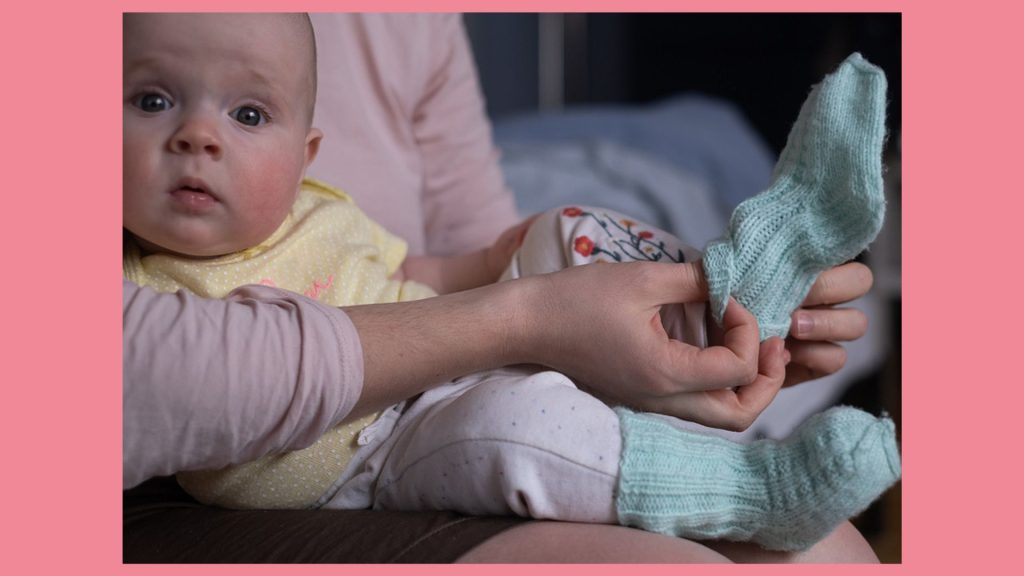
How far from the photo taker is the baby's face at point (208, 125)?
72 centimetres

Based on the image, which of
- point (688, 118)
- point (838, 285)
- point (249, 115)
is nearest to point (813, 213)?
point (838, 285)

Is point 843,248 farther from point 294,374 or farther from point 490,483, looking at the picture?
point 294,374

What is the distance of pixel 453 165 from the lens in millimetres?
1348

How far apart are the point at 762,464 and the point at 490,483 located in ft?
0.66

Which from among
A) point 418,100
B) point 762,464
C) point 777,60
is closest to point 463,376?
point 762,464

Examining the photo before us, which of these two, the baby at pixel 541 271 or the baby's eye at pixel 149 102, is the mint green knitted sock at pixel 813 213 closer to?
the baby at pixel 541 271

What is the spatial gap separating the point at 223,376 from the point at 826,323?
1.85ft

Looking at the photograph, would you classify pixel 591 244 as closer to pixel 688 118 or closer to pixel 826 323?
pixel 826 323

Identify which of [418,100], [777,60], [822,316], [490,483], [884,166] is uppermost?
[777,60]

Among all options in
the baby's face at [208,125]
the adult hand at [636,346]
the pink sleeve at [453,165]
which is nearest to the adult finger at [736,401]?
the adult hand at [636,346]

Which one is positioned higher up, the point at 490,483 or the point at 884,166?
the point at 884,166

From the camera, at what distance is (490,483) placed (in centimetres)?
73

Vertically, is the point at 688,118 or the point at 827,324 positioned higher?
the point at 688,118

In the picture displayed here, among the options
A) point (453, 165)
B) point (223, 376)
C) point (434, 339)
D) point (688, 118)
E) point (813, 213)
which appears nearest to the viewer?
point (223, 376)
